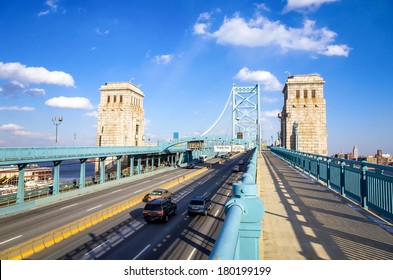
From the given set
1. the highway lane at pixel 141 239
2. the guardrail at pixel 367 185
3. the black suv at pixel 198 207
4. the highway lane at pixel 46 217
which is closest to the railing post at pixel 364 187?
the guardrail at pixel 367 185

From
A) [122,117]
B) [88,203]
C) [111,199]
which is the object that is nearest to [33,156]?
[88,203]

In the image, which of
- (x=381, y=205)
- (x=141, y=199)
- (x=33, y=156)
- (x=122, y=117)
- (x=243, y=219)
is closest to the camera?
(x=243, y=219)

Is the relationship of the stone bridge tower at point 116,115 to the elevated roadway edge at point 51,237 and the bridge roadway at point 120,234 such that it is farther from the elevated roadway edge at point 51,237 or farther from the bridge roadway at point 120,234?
the elevated roadway edge at point 51,237

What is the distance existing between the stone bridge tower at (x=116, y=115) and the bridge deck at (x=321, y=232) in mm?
64706

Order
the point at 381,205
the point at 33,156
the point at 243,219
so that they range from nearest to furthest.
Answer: the point at 243,219 < the point at 381,205 < the point at 33,156

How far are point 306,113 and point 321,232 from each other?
58.5m

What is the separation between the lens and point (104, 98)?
7094 cm

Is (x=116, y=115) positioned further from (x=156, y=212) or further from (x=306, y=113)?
(x=156, y=212)

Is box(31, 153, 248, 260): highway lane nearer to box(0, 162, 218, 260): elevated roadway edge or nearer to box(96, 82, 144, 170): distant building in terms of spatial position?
box(0, 162, 218, 260): elevated roadway edge

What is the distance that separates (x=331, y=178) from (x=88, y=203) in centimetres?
2429

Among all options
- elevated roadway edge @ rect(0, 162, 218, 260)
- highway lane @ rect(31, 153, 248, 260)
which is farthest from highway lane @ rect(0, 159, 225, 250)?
highway lane @ rect(31, 153, 248, 260)

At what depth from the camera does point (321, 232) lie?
5.60 metres

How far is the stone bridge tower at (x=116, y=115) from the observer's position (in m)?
69.2
